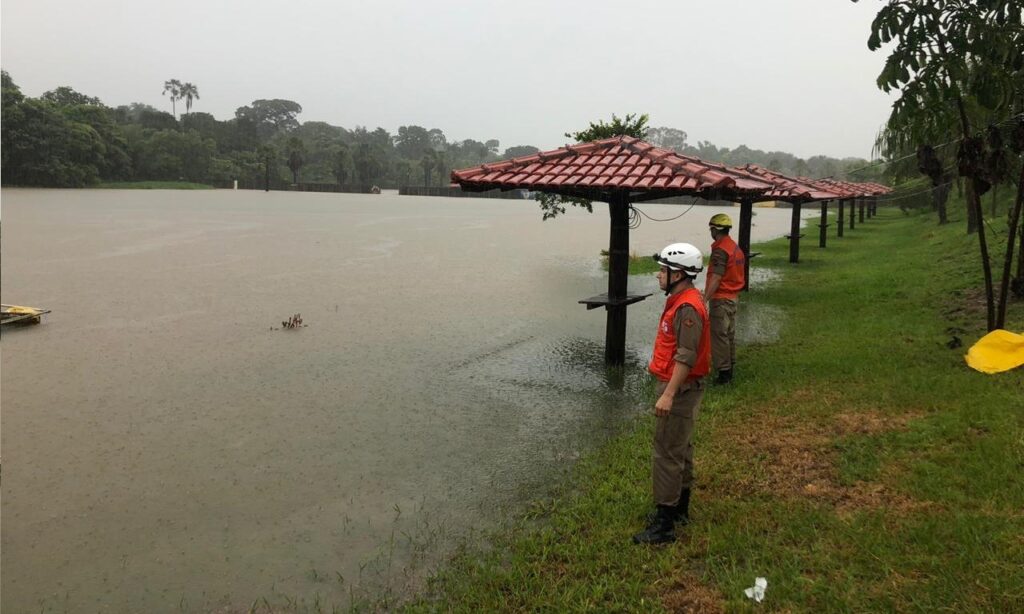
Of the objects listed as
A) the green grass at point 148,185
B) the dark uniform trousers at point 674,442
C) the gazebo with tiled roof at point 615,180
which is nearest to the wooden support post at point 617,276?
the gazebo with tiled roof at point 615,180

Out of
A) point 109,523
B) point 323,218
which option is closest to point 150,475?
point 109,523

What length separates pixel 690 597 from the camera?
3.46 metres

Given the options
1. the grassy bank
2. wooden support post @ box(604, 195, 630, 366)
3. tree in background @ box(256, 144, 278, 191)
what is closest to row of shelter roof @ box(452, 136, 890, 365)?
wooden support post @ box(604, 195, 630, 366)

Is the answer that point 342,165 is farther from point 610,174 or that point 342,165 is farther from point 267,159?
point 610,174

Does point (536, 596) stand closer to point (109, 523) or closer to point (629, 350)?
point (109, 523)

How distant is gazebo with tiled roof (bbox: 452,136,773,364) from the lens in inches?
275

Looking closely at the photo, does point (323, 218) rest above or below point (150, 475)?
Answer: above

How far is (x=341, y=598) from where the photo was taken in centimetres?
373

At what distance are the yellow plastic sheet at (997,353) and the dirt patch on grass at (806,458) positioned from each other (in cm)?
130

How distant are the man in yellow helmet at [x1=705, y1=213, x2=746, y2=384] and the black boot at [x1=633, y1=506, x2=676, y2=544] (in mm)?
2866

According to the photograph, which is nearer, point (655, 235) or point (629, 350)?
point (629, 350)

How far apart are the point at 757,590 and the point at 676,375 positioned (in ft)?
3.71

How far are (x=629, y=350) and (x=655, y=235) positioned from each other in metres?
23.7

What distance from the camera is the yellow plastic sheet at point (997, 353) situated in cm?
621
